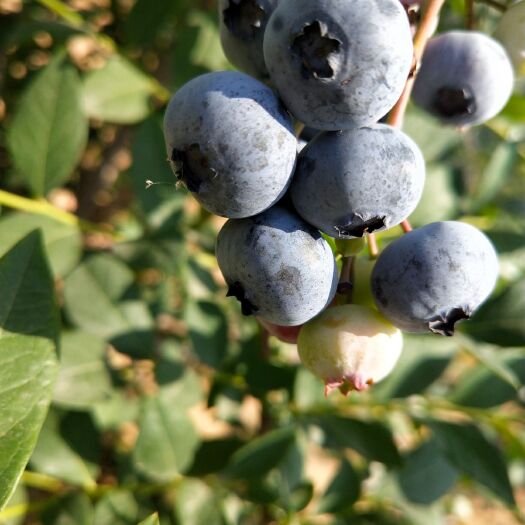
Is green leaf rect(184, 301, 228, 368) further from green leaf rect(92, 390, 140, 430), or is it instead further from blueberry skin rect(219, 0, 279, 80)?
blueberry skin rect(219, 0, 279, 80)

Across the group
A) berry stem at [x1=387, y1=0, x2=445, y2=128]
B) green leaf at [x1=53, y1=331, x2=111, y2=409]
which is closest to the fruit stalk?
berry stem at [x1=387, y1=0, x2=445, y2=128]

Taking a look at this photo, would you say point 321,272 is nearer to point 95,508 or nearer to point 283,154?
point 283,154

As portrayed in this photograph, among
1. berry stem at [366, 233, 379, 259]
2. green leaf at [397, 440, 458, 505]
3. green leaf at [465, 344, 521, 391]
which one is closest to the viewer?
berry stem at [366, 233, 379, 259]

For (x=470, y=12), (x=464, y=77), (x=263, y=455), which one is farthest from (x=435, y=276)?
(x=263, y=455)

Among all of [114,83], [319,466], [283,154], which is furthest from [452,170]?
[319,466]

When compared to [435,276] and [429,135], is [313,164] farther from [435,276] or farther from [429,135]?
[429,135]
